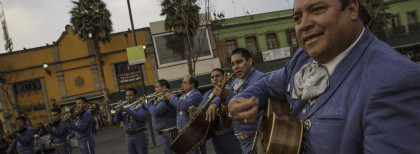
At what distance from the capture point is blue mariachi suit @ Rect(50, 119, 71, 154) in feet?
30.1

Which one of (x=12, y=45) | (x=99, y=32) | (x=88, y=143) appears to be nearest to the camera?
(x=88, y=143)

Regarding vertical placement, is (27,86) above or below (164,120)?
above

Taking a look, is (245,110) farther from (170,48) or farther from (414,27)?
(414,27)

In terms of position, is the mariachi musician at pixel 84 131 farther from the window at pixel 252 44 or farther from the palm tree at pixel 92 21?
the window at pixel 252 44

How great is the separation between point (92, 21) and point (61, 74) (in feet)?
21.4

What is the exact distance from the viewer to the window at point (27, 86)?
28.1 metres

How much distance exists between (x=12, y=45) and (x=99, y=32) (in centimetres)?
1134

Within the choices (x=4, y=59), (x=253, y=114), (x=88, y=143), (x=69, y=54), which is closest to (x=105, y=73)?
(x=69, y=54)

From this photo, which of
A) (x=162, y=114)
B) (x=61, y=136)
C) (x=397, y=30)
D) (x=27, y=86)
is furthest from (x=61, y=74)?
(x=397, y=30)

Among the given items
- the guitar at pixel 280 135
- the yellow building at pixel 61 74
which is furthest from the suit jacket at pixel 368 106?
the yellow building at pixel 61 74

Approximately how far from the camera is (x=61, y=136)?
30.6 feet

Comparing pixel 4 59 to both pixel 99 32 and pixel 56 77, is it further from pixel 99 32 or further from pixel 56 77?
pixel 99 32

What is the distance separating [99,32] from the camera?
25844 mm

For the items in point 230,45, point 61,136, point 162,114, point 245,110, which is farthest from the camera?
point 230,45
